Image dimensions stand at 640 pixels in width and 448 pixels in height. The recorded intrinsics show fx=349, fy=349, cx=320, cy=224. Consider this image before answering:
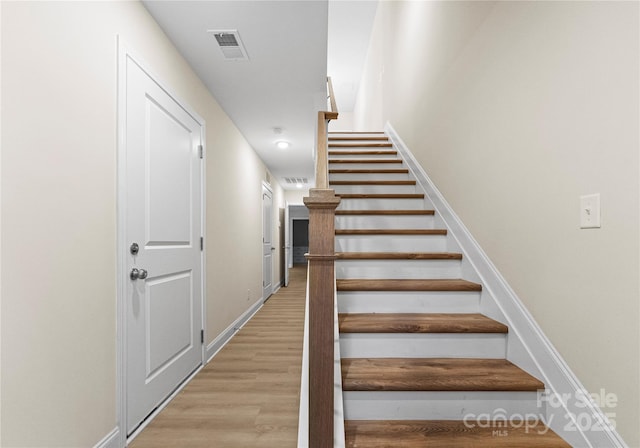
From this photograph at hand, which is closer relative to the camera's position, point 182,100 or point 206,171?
point 182,100

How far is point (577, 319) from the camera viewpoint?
132 centimetres

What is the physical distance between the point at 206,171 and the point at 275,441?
7.07 ft

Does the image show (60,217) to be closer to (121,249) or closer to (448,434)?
(121,249)

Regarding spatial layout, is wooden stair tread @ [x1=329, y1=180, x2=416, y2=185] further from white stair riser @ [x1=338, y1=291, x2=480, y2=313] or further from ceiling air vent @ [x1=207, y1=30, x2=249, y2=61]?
white stair riser @ [x1=338, y1=291, x2=480, y2=313]

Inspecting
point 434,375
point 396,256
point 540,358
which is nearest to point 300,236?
point 396,256

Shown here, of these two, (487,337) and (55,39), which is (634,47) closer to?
(487,337)

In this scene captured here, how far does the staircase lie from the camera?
143 centimetres

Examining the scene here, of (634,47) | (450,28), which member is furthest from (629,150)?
(450,28)

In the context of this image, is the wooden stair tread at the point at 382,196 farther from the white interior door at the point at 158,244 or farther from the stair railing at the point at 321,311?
the stair railing at the point at 321,311

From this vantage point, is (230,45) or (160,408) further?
(230,45)

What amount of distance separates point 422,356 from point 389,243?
3.02 feet

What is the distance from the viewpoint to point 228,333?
3.62m

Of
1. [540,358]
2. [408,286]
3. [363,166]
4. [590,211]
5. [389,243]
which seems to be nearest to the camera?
[590,211]

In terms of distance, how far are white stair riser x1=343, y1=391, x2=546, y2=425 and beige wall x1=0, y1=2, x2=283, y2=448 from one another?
1.12 meters
